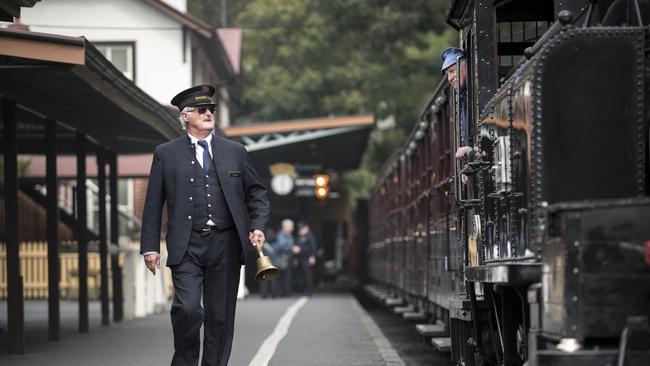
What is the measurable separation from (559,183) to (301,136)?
2508 cm

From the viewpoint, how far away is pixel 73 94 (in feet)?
49.2

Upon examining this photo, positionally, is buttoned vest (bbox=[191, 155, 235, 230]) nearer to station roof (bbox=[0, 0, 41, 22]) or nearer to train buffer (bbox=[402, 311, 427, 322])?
station roof (bbox=[0, 0, 41, 22])

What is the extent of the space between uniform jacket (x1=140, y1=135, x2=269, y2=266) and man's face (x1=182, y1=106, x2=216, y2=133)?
3.2 inches

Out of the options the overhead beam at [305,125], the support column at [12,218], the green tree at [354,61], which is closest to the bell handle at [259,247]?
the support column at [12,218]

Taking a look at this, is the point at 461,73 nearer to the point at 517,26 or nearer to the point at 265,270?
the point at 517,26

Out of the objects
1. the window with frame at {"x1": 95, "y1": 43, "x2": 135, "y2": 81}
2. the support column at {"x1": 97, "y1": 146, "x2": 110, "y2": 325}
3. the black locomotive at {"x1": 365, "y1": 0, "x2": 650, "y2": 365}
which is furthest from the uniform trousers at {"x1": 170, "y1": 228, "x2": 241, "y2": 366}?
the window with frame at {"x1": 95, "y1": 43, "x2": 135, "y2": 81}

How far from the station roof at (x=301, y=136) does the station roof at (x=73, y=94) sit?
966cm

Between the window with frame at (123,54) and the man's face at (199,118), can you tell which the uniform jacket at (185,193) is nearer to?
the man's face at (199,118)

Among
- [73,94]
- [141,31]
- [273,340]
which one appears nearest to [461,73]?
[73,94]

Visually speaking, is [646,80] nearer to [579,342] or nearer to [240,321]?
[579,342]

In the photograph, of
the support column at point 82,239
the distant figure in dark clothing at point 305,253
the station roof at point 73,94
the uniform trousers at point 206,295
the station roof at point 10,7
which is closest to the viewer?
the uniform trousers at point 206,295

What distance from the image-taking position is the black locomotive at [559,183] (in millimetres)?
6328

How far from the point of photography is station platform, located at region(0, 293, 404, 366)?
44.2 feet

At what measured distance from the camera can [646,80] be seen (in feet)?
23.6
